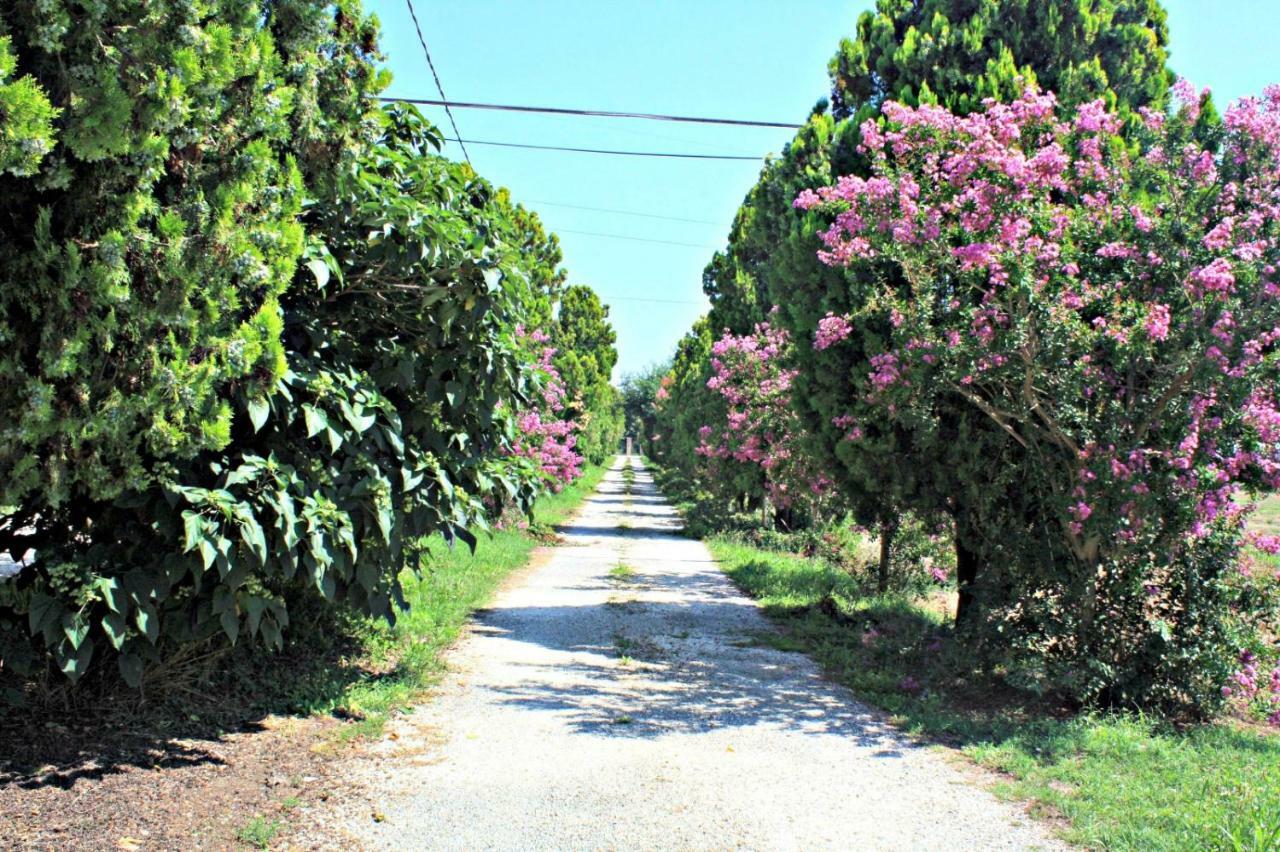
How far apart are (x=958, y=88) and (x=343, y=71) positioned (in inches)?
250

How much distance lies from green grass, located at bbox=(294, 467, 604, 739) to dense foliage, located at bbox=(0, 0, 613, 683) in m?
0.73

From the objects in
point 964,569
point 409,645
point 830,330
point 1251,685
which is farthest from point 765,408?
point 1251,685

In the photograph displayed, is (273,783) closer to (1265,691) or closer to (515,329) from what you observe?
(515,329)

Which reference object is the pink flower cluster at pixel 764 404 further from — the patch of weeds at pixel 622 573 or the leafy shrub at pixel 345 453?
the leafy shrub at pixel 345 453

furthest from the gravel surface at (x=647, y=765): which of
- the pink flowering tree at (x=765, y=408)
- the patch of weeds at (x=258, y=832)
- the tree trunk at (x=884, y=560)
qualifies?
the pink flowering tree at (x=765, y=408)

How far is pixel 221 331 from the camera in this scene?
436cm

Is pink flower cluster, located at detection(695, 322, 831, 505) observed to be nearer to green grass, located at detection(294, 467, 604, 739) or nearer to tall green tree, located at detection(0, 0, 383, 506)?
green grass, located at detection(294, 467, 604, 739)

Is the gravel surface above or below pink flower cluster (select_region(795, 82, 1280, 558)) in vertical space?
below

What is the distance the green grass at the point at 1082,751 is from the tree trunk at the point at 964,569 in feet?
0.97

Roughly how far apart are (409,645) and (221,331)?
431 cm

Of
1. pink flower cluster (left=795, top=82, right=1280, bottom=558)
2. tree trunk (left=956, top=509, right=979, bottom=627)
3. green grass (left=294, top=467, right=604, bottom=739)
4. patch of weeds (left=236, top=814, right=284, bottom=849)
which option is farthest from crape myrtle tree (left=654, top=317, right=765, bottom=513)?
A: patch of weeds (left=236, top=814, right=284, bottom=849)

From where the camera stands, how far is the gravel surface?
429 centimetres

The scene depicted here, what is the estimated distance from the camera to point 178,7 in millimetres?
3895

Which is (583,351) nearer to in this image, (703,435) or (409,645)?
(703,435)
